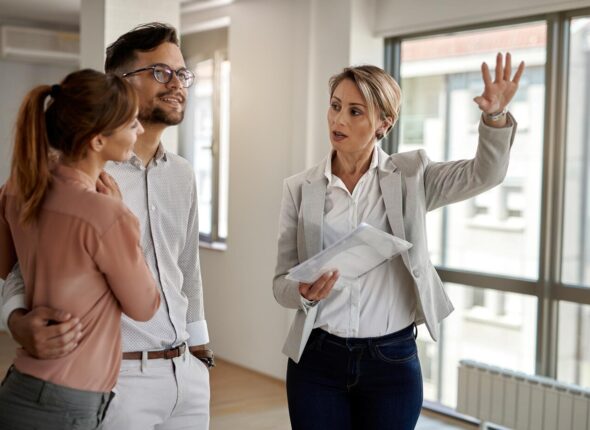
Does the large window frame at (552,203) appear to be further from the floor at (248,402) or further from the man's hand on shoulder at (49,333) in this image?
the man's hand on shoulder at (49,333)

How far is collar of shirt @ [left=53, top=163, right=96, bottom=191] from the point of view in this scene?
141cm

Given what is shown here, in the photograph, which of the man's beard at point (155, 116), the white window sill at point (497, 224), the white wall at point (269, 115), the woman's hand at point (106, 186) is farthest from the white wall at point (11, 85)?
the woman's hand at point (106, 186)

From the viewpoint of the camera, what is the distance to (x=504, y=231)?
4.29 metres

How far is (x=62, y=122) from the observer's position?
4.60 ft

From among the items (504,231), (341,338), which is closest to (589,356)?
(504,231)

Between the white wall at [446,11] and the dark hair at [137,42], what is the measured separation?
8.35 ft

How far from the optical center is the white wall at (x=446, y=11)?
3.89 m

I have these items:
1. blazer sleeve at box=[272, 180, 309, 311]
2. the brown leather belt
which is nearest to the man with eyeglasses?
the brown leather belt

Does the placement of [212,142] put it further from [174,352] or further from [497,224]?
[174,352]

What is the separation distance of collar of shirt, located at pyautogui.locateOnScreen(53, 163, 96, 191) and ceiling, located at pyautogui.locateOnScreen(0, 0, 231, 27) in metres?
4.53

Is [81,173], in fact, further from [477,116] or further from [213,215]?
[213,215]

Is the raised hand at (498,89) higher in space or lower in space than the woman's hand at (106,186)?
higher

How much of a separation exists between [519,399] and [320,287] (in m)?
2.45

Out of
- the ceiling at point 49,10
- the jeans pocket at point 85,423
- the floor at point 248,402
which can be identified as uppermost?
the ceiling at point 49,10
